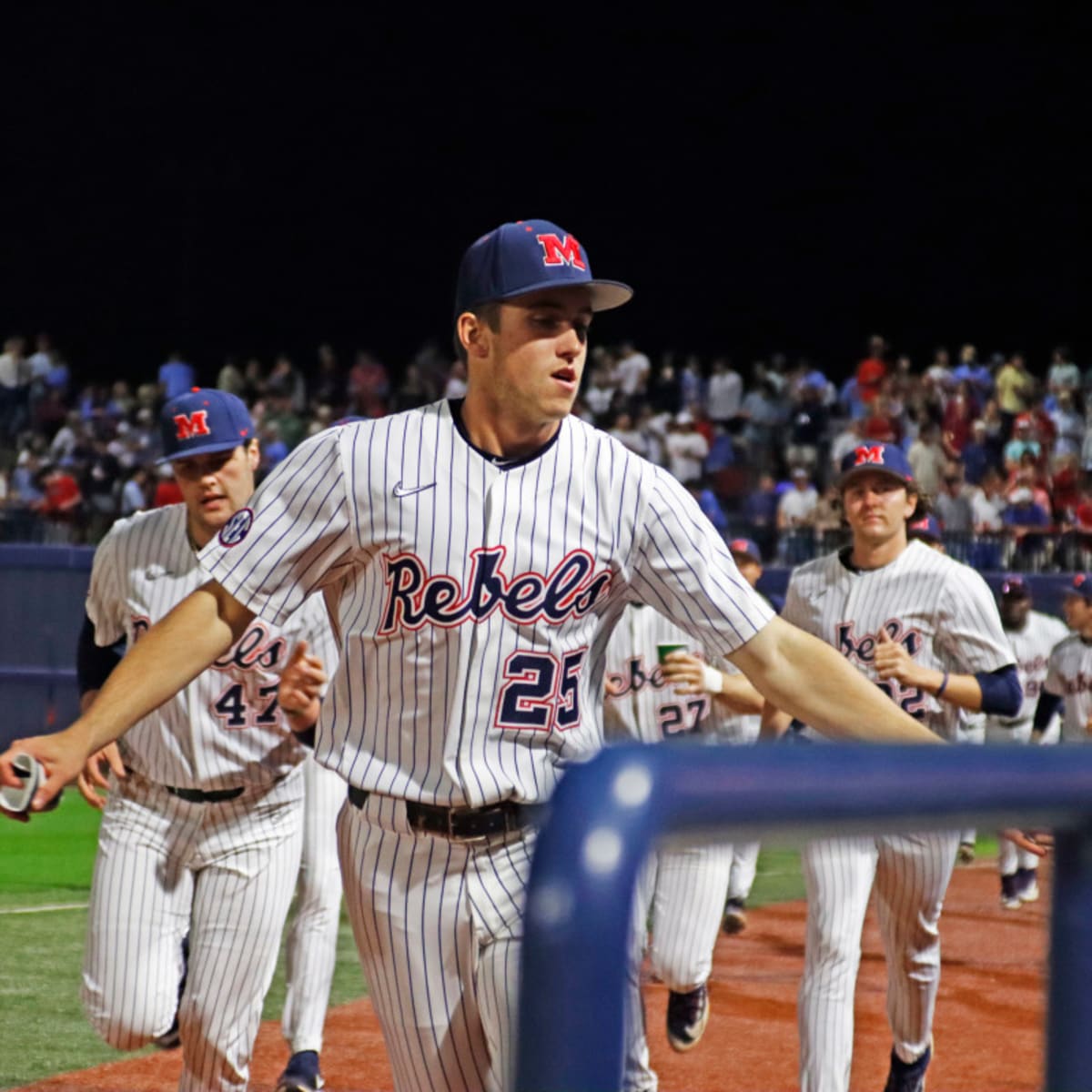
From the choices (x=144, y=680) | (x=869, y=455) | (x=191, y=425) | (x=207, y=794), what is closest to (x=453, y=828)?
(x=144, y=680)

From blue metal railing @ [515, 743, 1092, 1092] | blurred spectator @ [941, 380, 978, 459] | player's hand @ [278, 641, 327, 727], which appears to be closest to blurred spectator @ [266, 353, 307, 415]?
blurred spectator @ [941, 380, 978, 459]

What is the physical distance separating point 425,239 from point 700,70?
5339 mm

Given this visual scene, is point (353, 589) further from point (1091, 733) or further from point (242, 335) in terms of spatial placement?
point (242, 335)

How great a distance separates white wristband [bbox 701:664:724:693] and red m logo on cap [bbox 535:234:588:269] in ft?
3.97

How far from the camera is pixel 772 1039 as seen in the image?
6.88 m

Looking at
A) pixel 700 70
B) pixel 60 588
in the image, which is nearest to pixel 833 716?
pixel 60 588

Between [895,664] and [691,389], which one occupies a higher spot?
[691,389]

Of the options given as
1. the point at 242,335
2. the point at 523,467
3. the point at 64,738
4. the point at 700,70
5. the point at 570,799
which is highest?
the point at 700,70

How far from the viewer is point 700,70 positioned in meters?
29.3

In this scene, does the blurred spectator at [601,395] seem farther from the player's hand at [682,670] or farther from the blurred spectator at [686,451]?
the player's hand at [682,670]

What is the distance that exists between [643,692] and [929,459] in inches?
411

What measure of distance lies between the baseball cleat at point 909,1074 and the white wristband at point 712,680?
160 cm

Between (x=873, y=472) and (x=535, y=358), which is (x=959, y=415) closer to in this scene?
(x=873, y=472)

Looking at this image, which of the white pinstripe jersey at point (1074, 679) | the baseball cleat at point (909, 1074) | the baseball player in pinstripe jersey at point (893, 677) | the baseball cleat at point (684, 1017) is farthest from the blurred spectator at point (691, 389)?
the baseball cleat at point (909, 1074)
